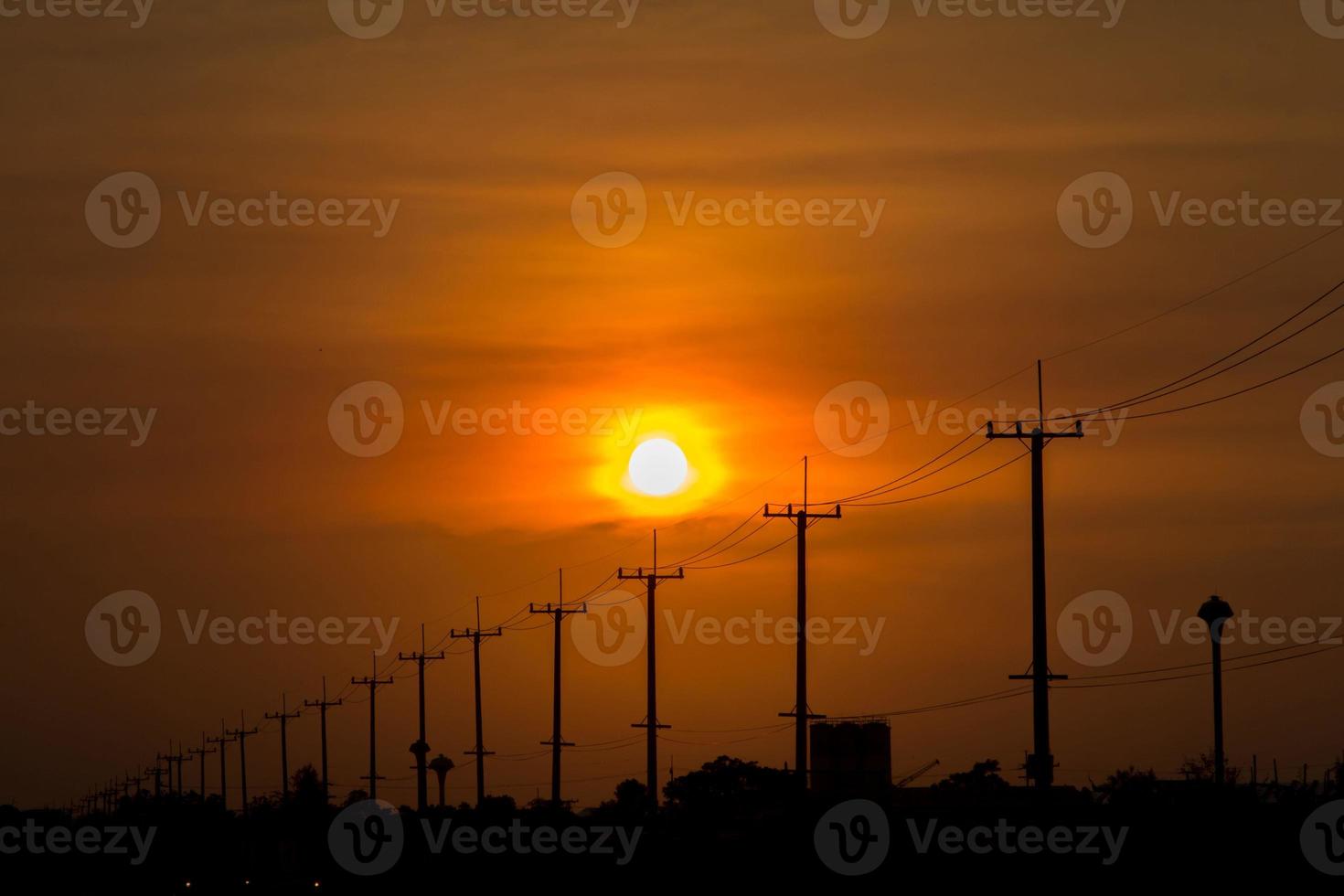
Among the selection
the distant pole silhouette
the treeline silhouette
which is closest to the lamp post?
the treeline silhouette

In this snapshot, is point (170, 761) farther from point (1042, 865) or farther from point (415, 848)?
point (1042, 865)

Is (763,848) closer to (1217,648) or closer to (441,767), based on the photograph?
(1217,648)

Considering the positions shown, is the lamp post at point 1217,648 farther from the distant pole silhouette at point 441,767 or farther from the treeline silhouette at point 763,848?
the distant pole silhouette at point 441,767

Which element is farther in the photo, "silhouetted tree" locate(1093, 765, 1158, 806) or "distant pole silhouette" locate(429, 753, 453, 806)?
"distant pole silhouette" locate(429, 753, 453, 806)

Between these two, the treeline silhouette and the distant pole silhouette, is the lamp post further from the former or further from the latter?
the distant pole silhouette

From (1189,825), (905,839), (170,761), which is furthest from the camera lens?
(170,761)

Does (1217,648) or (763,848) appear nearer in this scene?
(1217,648)

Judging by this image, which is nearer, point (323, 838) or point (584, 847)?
A: point (584, 847)

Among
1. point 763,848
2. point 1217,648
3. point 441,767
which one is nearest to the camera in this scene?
point 1217,648

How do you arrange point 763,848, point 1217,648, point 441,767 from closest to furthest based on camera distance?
point 1217,648
point 763,848
point 441,767

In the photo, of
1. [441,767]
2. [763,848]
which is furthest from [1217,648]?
[441,767]

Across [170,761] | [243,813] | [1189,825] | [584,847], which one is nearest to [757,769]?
[243,813]
